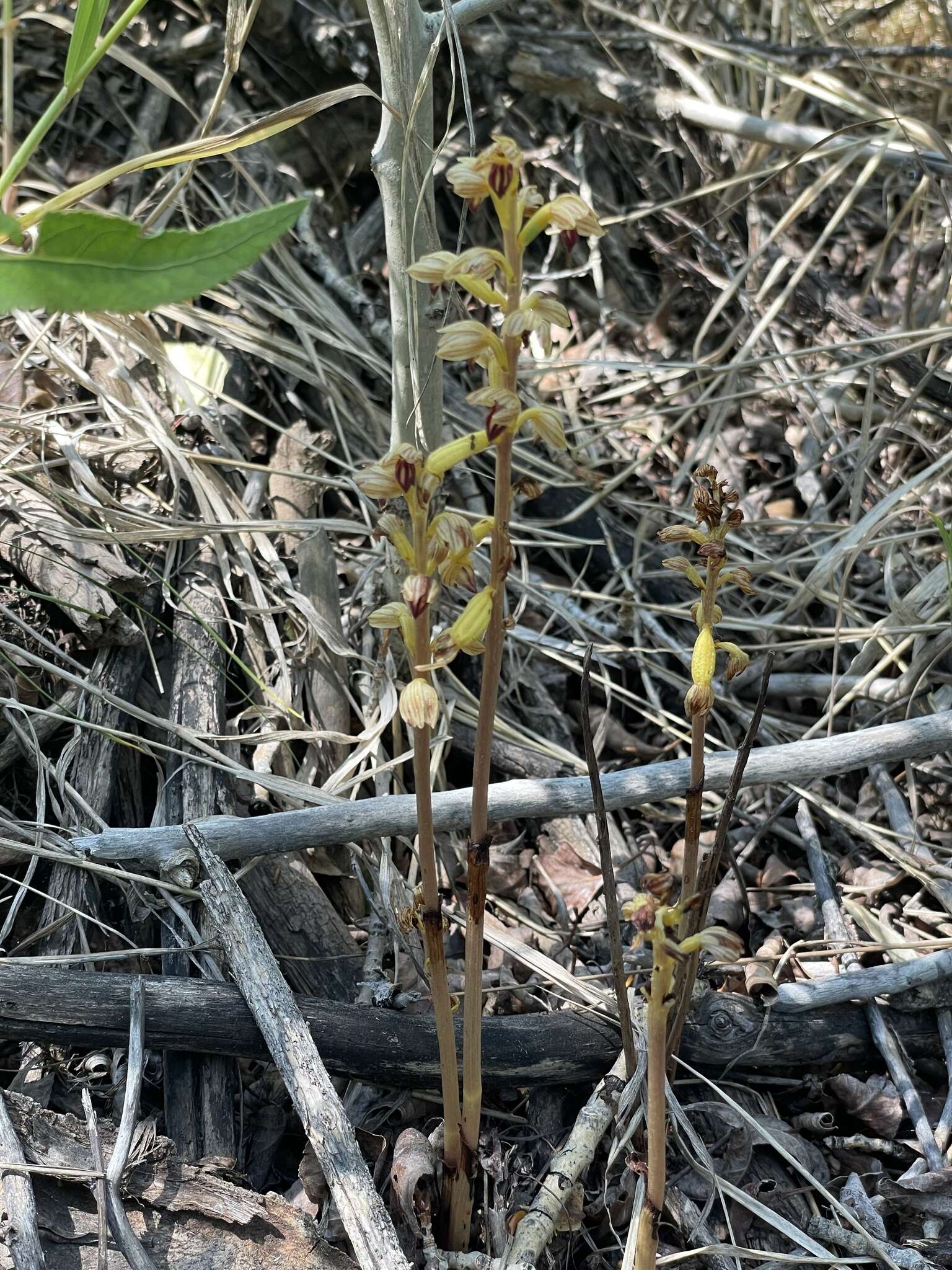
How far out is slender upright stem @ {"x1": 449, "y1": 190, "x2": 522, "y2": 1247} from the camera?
3.84 ft

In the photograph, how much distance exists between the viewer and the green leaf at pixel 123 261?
3.99 ft

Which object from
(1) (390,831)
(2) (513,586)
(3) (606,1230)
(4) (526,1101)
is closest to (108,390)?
(2) (513,586)

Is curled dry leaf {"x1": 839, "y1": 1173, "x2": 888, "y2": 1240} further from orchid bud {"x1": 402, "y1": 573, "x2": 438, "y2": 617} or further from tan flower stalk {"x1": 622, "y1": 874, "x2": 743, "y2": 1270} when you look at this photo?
orchid bud {"x1": 402, "y1": 573, "x2": 438, "y2": 617}

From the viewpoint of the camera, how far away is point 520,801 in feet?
6.75

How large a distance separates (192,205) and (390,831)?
2430 mm

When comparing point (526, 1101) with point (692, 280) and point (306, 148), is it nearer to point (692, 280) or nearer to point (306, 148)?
point (692, 280)

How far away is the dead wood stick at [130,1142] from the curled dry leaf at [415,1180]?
1.25 feet

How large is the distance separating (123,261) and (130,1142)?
132 centimetres

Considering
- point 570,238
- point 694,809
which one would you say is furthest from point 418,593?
point 694,809

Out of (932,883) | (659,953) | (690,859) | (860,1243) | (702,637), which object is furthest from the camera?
(932,883)

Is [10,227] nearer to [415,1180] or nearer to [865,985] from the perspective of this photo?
[415,1180]

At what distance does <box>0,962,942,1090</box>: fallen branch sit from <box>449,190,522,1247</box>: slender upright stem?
0.24 metres

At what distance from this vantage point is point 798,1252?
1.80 meters

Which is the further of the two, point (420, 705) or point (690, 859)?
point (690, 859)
